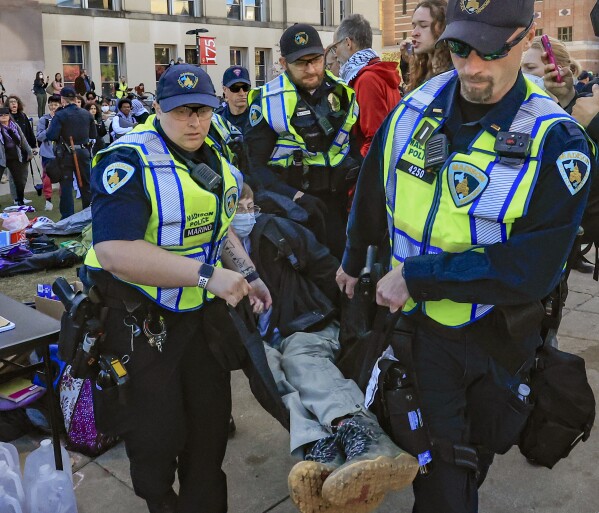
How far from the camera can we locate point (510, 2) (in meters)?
2.14

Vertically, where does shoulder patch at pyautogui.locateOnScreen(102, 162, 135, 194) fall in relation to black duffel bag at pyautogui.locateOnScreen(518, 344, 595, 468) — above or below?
above

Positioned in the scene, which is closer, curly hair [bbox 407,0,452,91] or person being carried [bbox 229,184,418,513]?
person being carried [bbox 229,184,418,513]

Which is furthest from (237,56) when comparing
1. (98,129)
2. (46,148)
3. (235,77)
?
(235,77)

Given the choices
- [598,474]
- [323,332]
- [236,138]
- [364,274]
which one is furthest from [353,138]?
[598,474]

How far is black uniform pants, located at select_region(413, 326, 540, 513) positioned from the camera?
2.30 metres

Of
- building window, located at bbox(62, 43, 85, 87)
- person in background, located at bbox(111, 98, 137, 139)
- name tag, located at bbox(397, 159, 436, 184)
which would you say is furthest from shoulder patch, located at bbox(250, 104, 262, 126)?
building window, located at bbox(62, 43, 85, 87)

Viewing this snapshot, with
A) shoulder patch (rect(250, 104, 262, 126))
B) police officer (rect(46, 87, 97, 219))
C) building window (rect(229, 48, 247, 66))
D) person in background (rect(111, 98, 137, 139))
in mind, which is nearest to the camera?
shoulder patch (rect(250, 104, 262, 126))

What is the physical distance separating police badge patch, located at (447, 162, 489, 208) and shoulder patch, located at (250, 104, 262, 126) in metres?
2.50

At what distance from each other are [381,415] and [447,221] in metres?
0.75

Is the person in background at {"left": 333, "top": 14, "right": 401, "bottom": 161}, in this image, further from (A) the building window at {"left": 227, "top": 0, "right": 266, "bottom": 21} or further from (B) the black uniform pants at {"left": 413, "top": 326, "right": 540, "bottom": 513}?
(A) the building window at {"left": 227, "top": 0, "right": 266, "bottom": 21}

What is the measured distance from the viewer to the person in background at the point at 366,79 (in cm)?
475

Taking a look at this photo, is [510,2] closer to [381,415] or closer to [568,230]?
[568,230]

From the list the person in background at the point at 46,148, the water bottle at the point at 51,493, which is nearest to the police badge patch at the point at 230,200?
the water bottle at the point at 51,493

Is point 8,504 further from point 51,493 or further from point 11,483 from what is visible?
point 51,493
